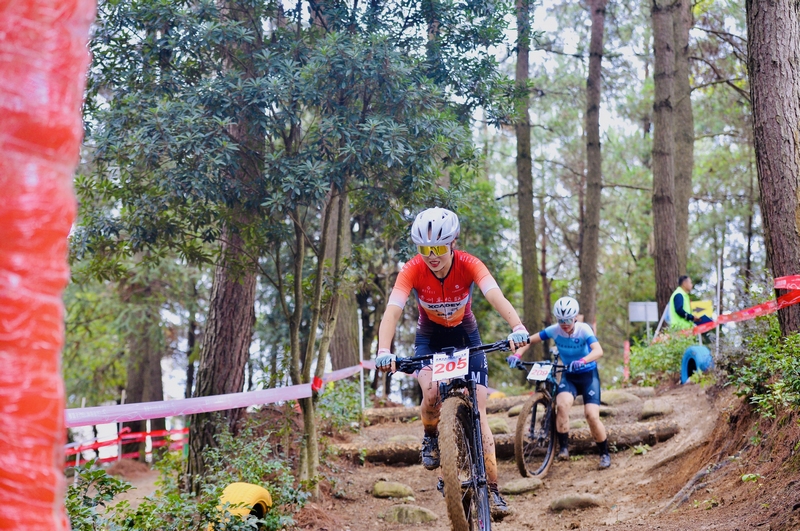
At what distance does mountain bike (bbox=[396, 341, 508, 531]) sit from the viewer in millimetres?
4910

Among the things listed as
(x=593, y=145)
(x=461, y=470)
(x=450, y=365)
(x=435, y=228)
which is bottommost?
(x=461, y=470)

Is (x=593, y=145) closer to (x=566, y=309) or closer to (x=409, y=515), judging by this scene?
(x=566, y=309)

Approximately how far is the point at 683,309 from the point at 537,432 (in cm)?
601

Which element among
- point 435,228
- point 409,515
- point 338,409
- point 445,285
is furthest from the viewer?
point 338,409

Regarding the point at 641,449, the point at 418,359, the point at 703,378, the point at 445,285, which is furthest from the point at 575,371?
the point at 418,359

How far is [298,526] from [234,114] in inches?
154

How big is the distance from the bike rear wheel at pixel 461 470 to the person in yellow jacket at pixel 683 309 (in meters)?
9.75

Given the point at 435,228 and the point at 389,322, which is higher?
the point at 435,228

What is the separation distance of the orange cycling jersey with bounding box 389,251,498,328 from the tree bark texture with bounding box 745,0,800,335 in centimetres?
291

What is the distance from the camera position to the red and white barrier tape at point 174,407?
5.48 m

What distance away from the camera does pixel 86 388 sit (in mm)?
23625

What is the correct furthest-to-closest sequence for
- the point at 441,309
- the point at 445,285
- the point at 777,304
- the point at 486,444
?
the point at 777,304 < the point at 441,309 < the point at 445,285 < the point at 486,444

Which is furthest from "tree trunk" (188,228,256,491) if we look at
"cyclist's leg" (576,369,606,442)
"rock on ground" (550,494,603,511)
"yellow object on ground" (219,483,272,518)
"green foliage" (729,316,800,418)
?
"green foliage" (729,316,800,418)

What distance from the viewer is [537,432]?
9469 mm
